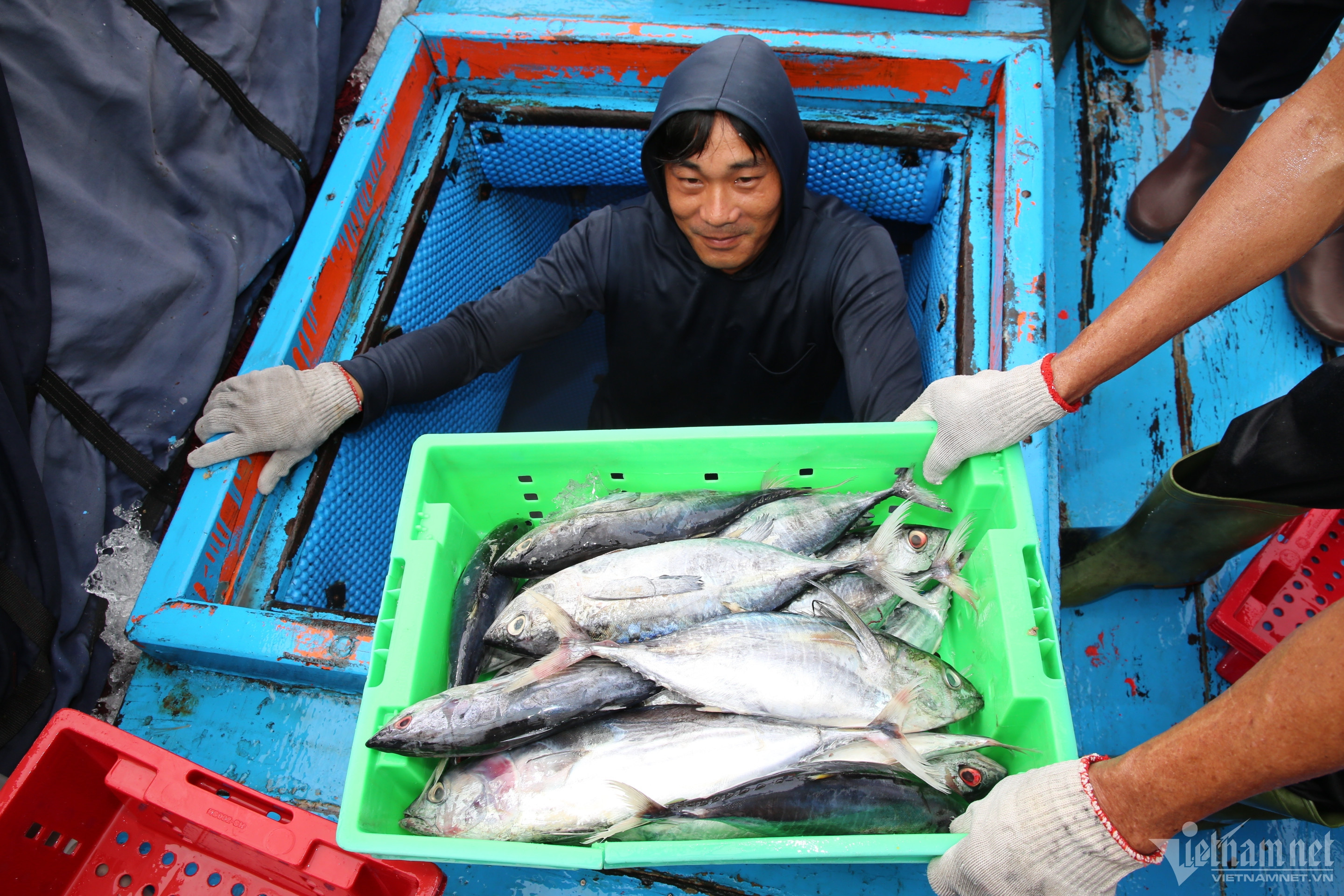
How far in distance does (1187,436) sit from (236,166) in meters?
3.36

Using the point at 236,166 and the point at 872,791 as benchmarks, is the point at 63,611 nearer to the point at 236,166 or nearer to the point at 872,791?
the point at 236,166

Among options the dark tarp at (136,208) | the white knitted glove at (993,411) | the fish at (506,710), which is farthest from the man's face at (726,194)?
the dark tarp at (136,208)

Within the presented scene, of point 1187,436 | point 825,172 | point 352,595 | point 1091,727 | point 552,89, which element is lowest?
point 1091,727

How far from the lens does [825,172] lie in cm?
257

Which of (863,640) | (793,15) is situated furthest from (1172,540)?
(793,15)

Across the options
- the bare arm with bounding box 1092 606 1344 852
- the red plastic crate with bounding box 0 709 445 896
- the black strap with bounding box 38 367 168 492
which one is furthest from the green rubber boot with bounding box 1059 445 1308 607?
the black strap with bounding box 38 367 168 492

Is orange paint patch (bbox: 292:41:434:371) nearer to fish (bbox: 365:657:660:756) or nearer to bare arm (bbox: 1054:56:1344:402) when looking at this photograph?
fish (bbox: 365:657:660:756)

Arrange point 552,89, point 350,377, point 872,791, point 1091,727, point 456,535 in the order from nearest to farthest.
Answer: point 872,791
point 456,535
point 350,377
point 1091,727
point 552,89

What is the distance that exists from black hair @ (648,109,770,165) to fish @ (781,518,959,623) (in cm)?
97

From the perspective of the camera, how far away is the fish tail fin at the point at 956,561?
153cm

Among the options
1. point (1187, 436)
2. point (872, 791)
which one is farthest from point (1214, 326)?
point (872, 791)

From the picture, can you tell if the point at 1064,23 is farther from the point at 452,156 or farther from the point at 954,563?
the point at 954,563

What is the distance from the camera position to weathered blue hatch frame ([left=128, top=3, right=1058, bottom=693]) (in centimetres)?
175

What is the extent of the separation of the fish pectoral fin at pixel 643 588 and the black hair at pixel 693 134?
1058mm
